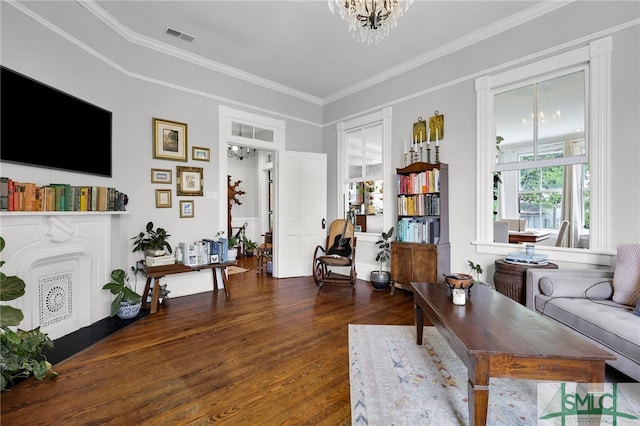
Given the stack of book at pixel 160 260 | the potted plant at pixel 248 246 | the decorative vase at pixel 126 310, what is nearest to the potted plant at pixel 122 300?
the decorative vase at pixel 126 310

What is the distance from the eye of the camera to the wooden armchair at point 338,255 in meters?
4.29

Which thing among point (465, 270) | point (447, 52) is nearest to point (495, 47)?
point (447, 52)

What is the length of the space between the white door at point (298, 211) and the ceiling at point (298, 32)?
1436 mm

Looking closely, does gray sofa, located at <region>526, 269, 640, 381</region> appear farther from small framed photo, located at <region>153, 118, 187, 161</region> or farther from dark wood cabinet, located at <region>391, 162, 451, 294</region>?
small framed photo, located at <region>153, 118, 187, 161</region>

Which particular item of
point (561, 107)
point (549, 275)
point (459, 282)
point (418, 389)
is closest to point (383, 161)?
point (561, 107)

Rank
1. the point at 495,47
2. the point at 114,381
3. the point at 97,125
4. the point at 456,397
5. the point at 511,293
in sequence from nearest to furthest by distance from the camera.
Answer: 1. the point at 456,397
2. the point at 114,381
3. the point at 511,293
4. the point at 97,125
5. the point at 495,47

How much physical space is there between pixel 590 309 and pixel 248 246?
21.3 feet

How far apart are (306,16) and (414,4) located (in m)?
1.15

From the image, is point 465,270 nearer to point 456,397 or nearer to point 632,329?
point 632,329

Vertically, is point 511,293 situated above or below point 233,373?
above

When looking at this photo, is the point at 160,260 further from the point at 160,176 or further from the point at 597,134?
the point at 597,134

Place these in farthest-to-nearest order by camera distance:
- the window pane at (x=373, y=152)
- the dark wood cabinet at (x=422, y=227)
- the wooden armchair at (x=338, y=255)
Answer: the window pane at (x=373, y=152) → the wooden armchair at (x=338, y=255) → the dark wood cabinet at (x=422, y=227)

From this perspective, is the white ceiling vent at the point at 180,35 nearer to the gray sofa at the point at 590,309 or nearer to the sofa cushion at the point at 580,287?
the gray sofa at the point at 590,309

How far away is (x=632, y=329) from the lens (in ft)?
5.73
